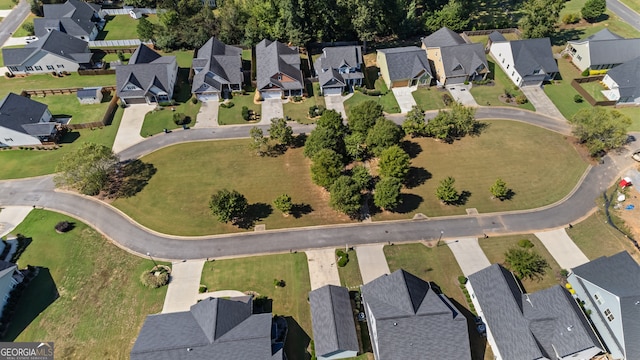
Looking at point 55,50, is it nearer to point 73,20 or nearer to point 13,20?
point 73,20

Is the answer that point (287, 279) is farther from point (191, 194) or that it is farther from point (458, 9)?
point (458, 9)

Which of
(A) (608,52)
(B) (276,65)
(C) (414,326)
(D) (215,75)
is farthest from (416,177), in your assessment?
(A) (608,52)

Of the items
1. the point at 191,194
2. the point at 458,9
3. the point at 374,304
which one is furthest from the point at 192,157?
the point at 458,9

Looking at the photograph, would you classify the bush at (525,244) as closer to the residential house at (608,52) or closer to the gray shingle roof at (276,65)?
the gray shingle roof at (276,65)

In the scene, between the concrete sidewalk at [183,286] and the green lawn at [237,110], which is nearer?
the concrete sidewalk at [183,286]

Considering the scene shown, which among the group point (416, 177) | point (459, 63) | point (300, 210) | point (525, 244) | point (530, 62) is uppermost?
point (530, 62)

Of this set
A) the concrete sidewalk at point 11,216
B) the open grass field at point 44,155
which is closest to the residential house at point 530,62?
the open grass field at point 44,155
